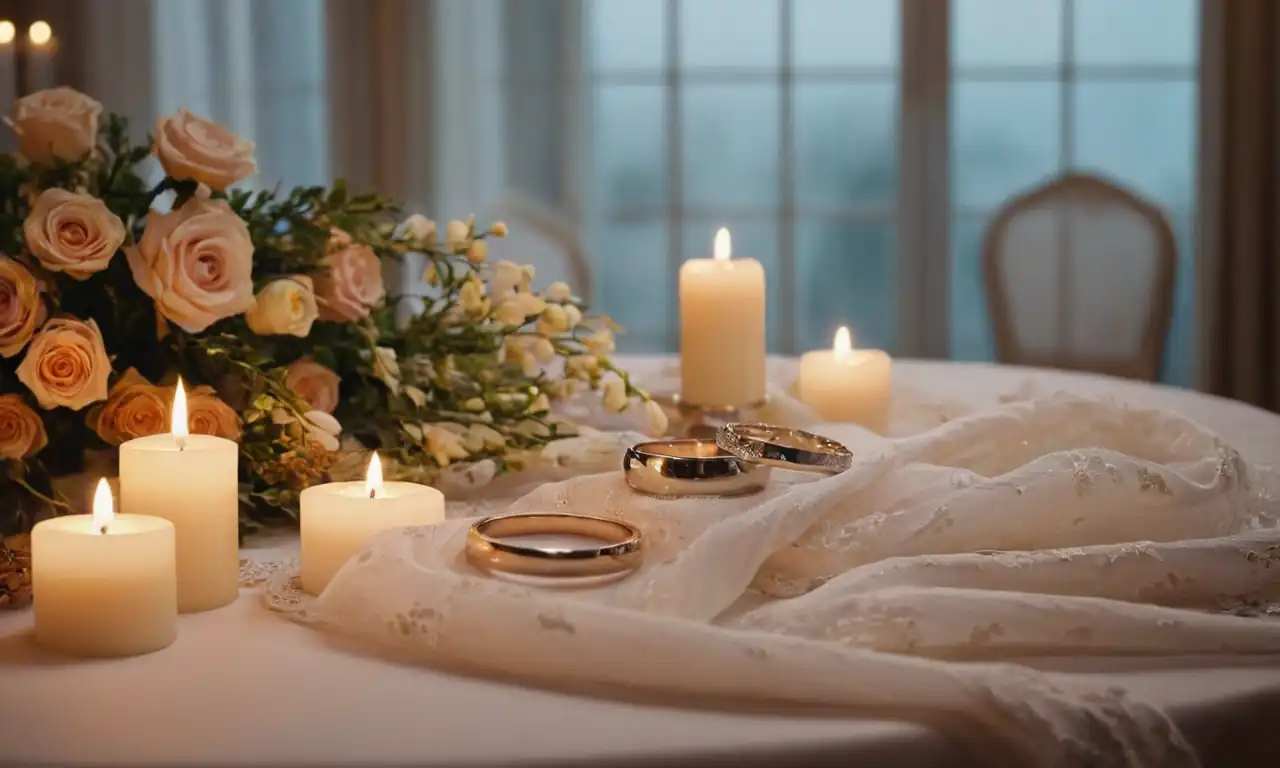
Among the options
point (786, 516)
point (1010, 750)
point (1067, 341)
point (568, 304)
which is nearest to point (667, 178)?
point (1067, 341)

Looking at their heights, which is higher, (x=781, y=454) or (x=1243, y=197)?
(x=1243, y=197)

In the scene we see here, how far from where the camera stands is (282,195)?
3584mm

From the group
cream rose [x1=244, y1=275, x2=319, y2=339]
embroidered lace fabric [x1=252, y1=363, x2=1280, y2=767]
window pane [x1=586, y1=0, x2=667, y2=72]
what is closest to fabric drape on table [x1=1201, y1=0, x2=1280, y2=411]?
window pane [x1=586, y1=0, x2=667, y2=72]

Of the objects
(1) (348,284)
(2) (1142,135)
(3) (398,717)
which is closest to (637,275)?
(2) (1142,135)

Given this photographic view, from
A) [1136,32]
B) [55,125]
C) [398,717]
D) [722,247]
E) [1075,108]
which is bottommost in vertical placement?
[398,717]

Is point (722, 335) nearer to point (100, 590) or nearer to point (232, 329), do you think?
point (232, 329)

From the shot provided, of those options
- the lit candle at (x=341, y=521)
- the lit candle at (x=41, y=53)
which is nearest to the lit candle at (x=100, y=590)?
the lit candle at (x=341, y=521)

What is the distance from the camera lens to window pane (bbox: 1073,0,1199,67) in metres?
3.19

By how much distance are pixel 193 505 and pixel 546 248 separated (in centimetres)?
197

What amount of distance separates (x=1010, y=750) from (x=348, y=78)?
3.06 meters

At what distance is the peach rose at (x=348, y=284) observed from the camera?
1.13 m

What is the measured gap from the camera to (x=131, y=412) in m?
1.03

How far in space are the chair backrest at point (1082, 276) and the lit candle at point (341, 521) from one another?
2.16 m

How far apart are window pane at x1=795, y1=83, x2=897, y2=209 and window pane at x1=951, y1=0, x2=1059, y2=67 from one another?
206mm
